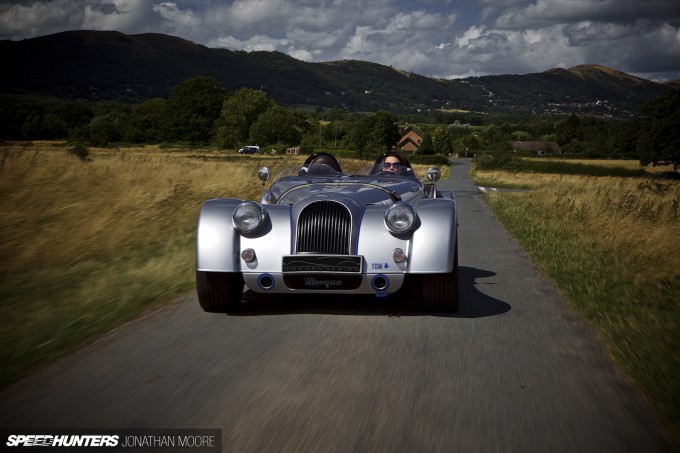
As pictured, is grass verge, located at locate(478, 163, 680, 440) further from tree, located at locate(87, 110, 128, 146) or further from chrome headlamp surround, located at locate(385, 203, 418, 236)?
tree, located at locate(87, 110, 128, 146)

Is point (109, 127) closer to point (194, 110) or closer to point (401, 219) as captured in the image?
point (194, 110)

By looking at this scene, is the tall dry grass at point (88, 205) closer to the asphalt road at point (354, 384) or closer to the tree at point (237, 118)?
the asphalt road at point (354, 384)

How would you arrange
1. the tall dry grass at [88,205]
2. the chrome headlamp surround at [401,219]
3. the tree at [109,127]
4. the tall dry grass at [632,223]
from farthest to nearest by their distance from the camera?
the tree at [109,127] → the tall dry grass at [88,205] → the tall dry grass at [632,223] → the chrome headlamp surround at [401,219]

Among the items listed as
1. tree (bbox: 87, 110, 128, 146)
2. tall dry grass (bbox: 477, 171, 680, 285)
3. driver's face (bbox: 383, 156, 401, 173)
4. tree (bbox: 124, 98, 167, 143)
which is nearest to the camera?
driver's face (bbox: 383, 156, 401, 173)

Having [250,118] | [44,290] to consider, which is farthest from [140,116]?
[44,290]

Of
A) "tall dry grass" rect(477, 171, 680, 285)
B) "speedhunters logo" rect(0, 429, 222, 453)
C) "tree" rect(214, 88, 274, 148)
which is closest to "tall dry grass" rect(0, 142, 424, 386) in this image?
"speedhunters logo" rect(0, 429, 222, 453)

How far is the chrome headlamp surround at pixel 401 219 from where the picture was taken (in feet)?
19.1

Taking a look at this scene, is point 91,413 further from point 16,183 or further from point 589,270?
point 16,183

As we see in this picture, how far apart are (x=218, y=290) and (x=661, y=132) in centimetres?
7401

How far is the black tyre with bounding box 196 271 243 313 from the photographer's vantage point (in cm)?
597

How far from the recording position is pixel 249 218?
19.5 ft

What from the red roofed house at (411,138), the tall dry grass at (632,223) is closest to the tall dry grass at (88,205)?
the tall dry grass at (632,223)

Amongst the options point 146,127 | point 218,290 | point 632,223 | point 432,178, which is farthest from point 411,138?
point 218,290

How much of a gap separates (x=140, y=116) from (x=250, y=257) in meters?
105
